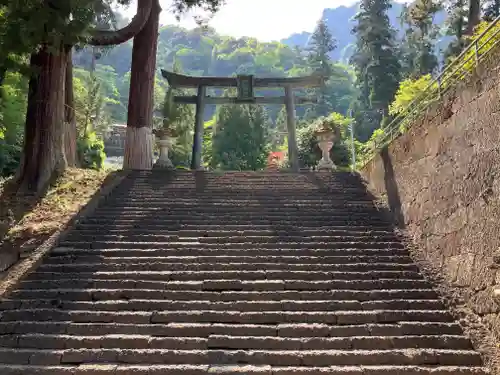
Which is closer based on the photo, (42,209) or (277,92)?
(42,209)

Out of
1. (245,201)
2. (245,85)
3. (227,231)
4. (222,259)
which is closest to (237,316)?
(222,259)

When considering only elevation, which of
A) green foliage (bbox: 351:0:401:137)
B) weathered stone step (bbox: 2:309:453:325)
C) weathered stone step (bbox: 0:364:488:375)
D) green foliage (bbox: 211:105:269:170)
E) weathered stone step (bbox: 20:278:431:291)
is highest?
green foliage (bbox: 351:0:401:137)

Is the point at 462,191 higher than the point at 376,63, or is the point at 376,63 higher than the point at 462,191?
the point at 376,63

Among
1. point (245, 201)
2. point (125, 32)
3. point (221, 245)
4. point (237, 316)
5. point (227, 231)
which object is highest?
point (125, 32)

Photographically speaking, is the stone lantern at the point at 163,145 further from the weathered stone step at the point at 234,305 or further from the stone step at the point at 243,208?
the weathered stone step at the point at 234,305

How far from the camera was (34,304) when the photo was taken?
216 inches

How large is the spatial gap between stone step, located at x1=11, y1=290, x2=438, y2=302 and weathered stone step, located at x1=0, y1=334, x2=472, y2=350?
82 centimetres

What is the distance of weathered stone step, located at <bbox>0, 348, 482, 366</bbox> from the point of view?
449 centimetres

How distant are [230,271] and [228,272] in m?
0.04

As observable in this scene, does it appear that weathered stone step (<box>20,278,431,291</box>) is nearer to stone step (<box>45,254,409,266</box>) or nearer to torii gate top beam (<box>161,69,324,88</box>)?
stone step (<box>45,254,409,266</box>)

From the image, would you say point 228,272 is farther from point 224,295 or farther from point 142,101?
point 142,101

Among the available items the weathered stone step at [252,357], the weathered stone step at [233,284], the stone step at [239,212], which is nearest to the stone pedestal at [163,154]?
the stone step at [239,212]

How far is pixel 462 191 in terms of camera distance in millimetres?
5742

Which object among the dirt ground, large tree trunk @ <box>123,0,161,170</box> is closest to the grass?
the dirt ground
